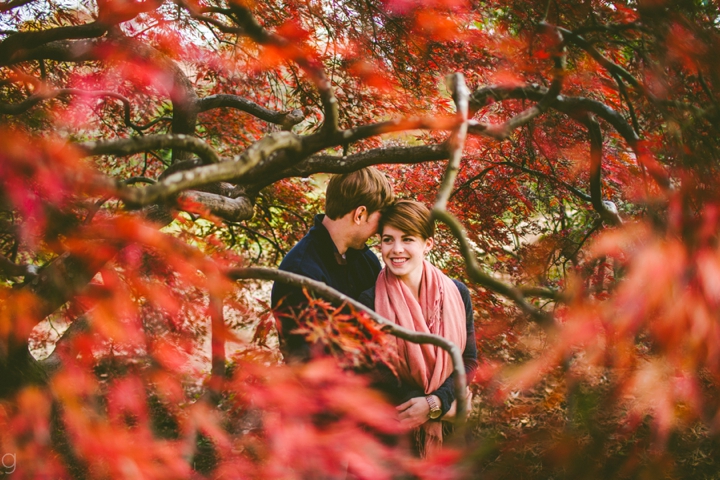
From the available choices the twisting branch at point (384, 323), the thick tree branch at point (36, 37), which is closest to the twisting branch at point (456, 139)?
the twisting branch at point (384, 323)

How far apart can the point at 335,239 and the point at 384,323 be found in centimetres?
64

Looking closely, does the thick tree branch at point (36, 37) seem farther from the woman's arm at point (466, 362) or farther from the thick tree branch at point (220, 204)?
the woman's arm at point (466, 362)

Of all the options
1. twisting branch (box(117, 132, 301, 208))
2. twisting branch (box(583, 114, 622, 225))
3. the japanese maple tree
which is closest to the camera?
twisting branch (box(117, 132, 301, 208))

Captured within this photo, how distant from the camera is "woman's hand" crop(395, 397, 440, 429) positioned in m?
1.95

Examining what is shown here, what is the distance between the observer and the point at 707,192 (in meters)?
1.81

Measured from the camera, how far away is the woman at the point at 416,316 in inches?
78.4

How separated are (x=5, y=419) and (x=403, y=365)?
221 cm

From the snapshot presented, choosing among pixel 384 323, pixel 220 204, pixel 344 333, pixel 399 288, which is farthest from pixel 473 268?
pixel 220 204

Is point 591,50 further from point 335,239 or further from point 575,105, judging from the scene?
point 335,239

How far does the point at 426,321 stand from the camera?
2.12 meters

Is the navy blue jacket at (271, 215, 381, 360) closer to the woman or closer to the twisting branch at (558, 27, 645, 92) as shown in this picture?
the woman

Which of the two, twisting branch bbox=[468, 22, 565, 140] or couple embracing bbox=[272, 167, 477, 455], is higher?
twisting branch bbox=[468, 22, 565, 140]

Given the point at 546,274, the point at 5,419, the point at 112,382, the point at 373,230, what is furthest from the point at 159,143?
the point at 112,382

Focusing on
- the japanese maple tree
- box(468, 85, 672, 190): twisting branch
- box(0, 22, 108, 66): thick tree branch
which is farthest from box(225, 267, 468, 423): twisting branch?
box(0, 22, 108, 66): thick tree branch
